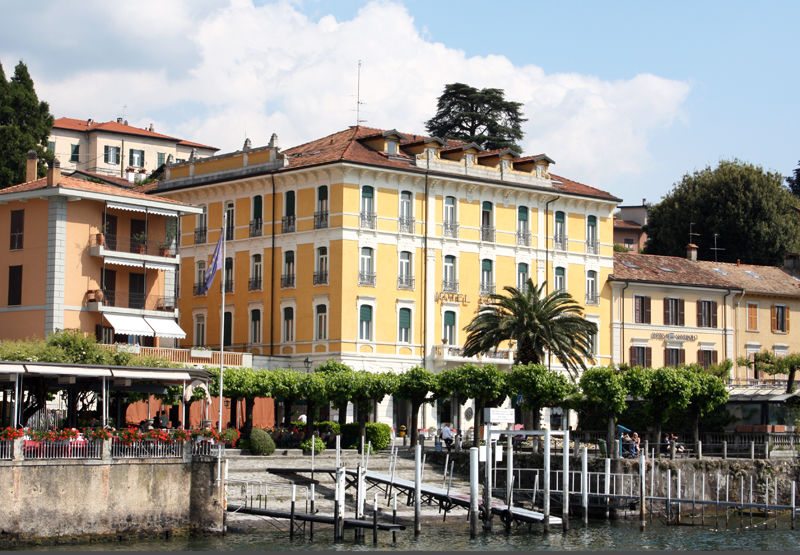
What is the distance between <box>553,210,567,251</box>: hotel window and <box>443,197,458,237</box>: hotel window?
680 cm

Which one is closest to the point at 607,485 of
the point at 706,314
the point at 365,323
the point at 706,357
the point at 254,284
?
the point at 365,323

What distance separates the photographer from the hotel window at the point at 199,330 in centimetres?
7319

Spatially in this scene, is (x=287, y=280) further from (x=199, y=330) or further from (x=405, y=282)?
(x=199, y=330)

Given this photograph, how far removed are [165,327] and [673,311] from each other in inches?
Result: 1273

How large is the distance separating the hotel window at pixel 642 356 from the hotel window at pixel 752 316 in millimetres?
7764

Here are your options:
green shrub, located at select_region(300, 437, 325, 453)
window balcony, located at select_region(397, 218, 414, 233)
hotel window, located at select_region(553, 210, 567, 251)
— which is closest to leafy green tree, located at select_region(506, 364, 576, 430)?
green shrub, located at select_region(300, 437, 325, 453)

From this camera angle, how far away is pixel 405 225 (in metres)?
70.4

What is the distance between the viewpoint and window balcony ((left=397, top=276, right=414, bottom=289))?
229 ft

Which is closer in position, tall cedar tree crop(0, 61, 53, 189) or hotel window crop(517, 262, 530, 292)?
hotel window crop(517, 262, 530, 292)

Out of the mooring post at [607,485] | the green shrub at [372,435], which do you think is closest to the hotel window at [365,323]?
the green shrub at [372,435]

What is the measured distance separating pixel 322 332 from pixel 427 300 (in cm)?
577

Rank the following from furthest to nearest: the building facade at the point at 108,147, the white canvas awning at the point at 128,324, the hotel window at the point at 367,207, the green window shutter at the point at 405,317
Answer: the building facade at the point at 108,147 < the green window shutter at the point at 405,317 < the hotel window at the point at 367,207 < the white canvas awning at the point at 128,324

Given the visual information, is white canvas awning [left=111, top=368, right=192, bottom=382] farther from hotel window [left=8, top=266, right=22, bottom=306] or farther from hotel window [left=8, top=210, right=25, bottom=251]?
hotel window [left=8, top=210, right=25, bottom=251]

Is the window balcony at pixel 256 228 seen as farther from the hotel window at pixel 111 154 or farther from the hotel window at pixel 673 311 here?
the hotel window at pixel 111 154
